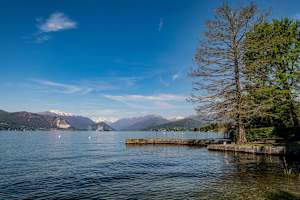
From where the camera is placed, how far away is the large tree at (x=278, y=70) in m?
38.2

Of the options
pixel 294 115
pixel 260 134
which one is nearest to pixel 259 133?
pixel 260 134

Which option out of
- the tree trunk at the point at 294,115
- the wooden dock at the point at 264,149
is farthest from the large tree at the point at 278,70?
the wooden dock at the point at 264,149

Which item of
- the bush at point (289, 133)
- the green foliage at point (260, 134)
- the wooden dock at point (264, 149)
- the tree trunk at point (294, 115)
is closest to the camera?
the wooden dock at point (264, 149)

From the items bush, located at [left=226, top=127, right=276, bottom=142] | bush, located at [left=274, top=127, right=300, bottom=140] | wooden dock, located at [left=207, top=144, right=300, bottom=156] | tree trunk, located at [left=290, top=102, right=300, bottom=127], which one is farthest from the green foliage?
wooden dock, located at [left=207, top=144, right=300, bottom=156]

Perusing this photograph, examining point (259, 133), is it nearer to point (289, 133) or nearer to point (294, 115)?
point (289, 133)

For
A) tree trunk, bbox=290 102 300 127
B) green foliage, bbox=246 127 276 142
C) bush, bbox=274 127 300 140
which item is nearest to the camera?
bush, bbox=274 127 300 140

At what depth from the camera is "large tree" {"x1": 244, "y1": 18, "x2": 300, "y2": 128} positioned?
38.2 metres

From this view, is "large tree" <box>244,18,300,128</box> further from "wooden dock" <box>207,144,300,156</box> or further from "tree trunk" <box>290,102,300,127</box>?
"wooden dock" <box>207,144,300,156</box>

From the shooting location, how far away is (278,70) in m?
42.5

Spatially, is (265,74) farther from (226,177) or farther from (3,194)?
(3,194)

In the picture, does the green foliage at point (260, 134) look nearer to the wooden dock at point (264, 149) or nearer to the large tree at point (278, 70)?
the large tree at point (278, 70)

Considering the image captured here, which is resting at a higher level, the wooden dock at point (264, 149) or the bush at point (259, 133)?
the bush at point (259, 133)

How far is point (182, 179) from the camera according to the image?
745 inches

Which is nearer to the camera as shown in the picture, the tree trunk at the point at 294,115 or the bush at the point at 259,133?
the tree trunk at the point at 294,115
